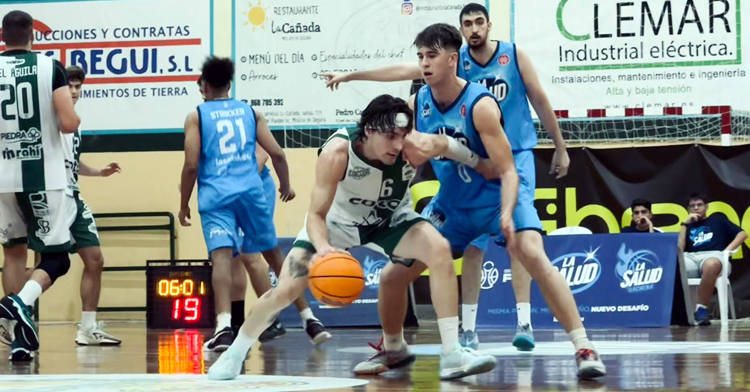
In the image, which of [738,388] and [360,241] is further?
[360,241]

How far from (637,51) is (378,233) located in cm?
766

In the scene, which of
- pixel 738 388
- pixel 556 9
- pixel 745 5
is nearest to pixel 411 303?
pixel 556 9

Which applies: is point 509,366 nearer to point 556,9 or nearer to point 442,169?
point 442,169

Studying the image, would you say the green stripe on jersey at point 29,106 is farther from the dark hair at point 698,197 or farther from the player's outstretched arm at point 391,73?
the dark hair at point 698,197

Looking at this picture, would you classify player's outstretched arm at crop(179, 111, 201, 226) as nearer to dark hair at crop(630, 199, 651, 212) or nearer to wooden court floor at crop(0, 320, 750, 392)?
wooden court floor at crop(0, 320, 750, 392)

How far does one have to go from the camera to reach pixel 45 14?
13.3 metres

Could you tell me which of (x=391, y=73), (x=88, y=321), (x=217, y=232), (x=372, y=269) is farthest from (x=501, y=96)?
(x=372, y=269)

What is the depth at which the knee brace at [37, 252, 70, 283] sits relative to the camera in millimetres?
6262

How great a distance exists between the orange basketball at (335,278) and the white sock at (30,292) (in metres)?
2.27

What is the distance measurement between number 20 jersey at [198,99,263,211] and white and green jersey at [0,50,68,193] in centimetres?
104

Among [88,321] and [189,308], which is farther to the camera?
[189,308]

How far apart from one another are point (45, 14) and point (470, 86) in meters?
9.48

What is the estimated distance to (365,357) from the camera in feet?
20.3

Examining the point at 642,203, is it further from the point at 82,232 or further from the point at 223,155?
the point at 82,232
